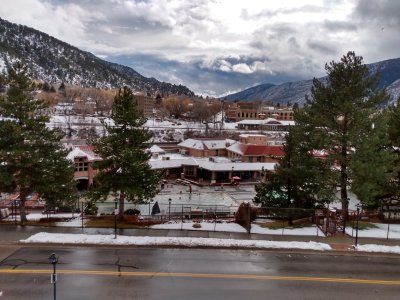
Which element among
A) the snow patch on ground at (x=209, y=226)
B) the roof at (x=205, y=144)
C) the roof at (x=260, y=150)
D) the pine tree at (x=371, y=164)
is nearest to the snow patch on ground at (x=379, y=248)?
the pine tree at (x=371, y=164)

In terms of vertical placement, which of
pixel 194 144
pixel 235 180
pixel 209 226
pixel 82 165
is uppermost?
pixel 194 144

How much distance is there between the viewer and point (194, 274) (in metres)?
15.3

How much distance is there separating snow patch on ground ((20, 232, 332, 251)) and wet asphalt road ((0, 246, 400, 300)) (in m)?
0.49

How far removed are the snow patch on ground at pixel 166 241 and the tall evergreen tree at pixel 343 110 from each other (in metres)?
6.57

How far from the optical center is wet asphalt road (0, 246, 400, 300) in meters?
13.6

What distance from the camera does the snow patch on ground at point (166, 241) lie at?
18484 millimetres

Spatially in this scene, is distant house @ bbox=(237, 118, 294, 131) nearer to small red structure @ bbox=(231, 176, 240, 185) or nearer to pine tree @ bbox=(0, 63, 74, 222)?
small red structure @ bbox=(231, 176, 240, 185)

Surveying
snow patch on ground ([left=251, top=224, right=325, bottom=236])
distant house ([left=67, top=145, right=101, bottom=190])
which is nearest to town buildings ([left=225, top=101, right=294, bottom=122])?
distant house ([left=67, top=145, right=101, bottom=190])

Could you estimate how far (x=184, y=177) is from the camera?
2539 inches

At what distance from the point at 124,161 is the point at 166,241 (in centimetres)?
574

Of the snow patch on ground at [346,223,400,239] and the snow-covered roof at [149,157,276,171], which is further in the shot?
the snow-covered roof at [149,157,276,171]

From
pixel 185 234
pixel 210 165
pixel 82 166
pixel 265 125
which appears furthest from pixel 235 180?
pixel 265 125

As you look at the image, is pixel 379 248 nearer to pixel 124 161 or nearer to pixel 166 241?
pixel 166 241

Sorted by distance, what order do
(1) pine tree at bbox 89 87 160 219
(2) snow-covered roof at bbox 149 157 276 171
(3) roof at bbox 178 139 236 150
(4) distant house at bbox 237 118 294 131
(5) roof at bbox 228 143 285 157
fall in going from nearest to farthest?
(1) pine tree at bbox 89 87 160 219
(2) snow-covered roof at bbox 149 157 276 171
(5) roof at bbox 228 143 285 157
(3) roof at bbox 178 139 236 150
(4) distant house at bbox 237 118 294 131
